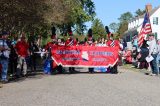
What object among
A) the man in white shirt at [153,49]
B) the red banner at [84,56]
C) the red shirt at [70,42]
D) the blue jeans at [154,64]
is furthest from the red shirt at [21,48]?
the blue jeans at [154,64]

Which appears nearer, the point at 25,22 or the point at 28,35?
the point at 25,22

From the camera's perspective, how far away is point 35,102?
13055 mm


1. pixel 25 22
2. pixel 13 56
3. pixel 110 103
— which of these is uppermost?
pixel 25 22

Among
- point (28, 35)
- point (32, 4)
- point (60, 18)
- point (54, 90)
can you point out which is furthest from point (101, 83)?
point (28, 35)

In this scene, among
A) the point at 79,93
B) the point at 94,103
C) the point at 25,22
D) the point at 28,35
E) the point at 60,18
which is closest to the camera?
the point at 94,103

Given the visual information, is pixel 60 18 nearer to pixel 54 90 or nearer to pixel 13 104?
pixel 54 90

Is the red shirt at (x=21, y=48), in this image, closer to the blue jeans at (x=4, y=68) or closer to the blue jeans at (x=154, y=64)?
the blue jeans at (x=4, y=68)

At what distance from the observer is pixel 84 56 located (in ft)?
82.9

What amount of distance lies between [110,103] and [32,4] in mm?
12842

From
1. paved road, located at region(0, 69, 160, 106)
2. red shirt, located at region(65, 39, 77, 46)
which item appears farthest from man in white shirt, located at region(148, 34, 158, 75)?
paved road, located at region(0, 69, 160, 106)

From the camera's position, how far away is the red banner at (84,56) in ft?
82.1

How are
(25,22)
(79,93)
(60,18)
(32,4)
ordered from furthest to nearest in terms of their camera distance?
1. (60,18)
2. (25,22)
3. (32,4)
4. (79,93)

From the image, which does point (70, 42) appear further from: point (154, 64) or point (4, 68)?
point (4, 68)

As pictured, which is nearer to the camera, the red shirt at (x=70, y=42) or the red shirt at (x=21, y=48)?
the red shirt at (x=21, y=48)
